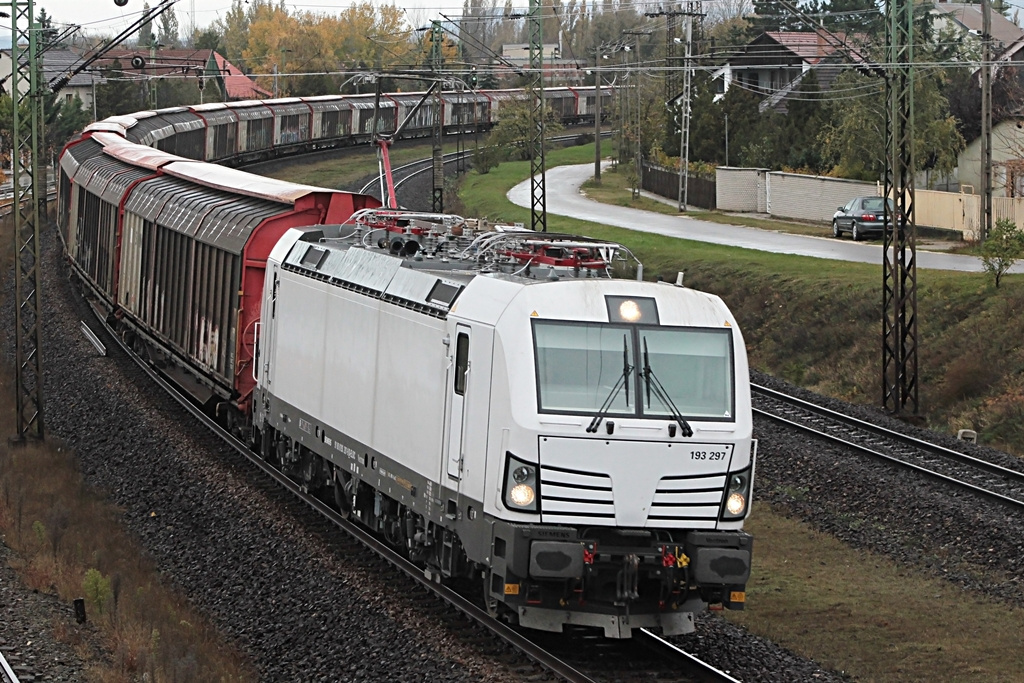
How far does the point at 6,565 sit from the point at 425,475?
A: 5.16 m

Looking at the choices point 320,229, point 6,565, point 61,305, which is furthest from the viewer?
point 61,305

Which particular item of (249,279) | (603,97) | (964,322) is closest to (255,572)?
(249,279)

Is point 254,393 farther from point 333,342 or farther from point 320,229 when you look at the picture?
point 333,342

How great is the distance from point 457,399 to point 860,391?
16.9 metres

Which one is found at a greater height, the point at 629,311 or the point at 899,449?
the point at 629,311

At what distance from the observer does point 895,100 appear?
23094mm

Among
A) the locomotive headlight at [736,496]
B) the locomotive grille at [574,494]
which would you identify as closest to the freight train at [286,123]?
the locomotive grille at [574,494]

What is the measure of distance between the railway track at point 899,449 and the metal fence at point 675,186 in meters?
29.7

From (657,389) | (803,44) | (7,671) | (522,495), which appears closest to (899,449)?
(657,389)

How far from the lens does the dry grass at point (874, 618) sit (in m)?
11.7

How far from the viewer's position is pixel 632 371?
11.1 m

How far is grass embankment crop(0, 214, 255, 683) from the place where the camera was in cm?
1162

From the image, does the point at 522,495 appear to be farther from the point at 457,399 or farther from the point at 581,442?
the point at 457,399

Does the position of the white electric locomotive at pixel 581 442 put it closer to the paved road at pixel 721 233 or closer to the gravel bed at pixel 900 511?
the gravel bed at pixel 900 511
